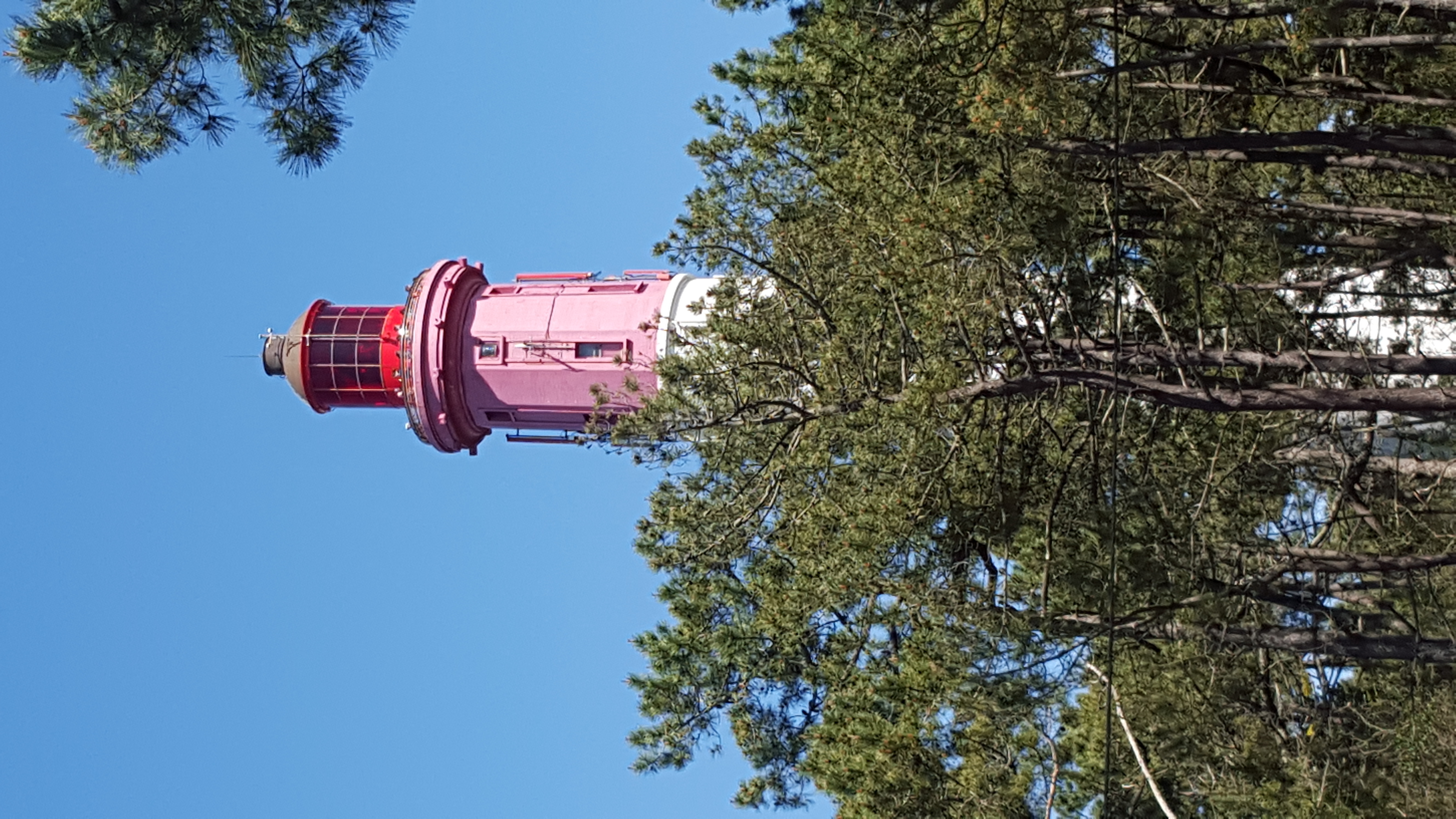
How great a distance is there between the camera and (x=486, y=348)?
96.4 ft

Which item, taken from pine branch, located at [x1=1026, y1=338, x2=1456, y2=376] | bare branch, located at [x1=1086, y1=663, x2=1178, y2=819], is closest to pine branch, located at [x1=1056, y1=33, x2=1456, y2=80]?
pine branch, located at [x1=1026, y1=338, x2=1456, y2=376]

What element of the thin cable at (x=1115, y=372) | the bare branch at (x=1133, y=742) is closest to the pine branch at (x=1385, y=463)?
the thin cable at (x=1115, y=372)

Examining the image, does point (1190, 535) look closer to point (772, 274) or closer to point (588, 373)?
point (772, 274)

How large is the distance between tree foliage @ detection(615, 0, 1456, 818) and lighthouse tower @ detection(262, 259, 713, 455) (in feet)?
26.3

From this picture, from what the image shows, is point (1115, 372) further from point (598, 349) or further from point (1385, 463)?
point (598, 349)

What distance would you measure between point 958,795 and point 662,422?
525cm

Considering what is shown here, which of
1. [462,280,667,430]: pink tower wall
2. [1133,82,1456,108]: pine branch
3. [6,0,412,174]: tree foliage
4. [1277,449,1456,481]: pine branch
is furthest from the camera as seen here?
[462,280,667,430]: pink tower wall

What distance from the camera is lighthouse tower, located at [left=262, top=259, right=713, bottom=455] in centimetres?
2819

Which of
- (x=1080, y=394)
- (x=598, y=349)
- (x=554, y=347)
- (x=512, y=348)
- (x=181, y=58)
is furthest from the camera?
(x=512, y=348)

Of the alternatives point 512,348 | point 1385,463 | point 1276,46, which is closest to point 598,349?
point 512,348

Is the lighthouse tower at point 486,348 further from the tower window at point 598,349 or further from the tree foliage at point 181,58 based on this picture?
the tree foliage at point 181,58

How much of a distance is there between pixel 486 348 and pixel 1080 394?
1434cm

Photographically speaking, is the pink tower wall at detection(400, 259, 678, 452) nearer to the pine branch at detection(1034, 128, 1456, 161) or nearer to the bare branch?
the bare branch

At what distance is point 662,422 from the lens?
16797mm
